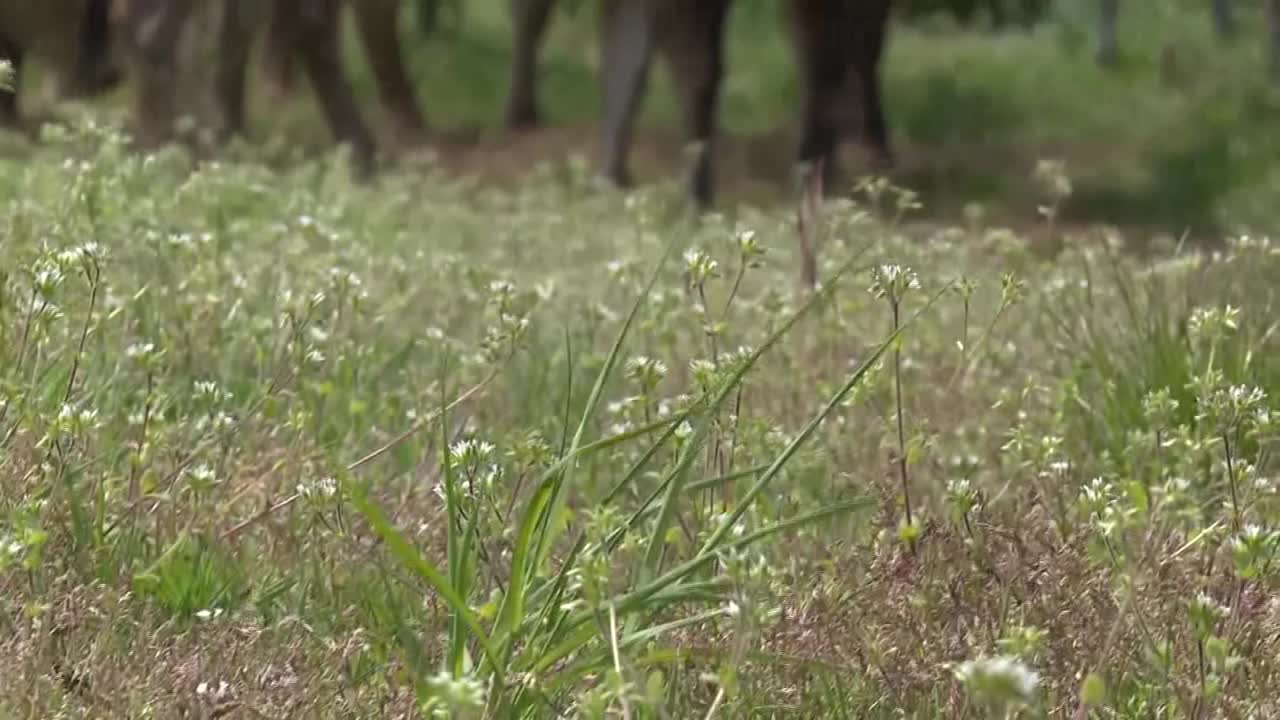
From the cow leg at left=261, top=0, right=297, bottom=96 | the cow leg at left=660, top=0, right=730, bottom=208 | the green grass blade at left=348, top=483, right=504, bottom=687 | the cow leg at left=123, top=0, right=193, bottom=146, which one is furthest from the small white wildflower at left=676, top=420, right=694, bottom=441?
the cow leg at left=261, top=0, right=297, bottom=96

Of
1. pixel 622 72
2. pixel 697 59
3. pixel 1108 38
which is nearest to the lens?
pixel 697 59

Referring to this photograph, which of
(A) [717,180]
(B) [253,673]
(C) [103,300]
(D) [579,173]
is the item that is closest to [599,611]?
(B) [253,673]

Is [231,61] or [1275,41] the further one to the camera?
[1275,41]

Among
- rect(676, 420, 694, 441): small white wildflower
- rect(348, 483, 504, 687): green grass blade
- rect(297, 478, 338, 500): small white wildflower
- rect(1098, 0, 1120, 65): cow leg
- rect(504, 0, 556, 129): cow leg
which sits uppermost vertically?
rect(348, 483, 504, 687): green grass blade

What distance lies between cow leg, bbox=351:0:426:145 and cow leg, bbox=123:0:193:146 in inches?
106

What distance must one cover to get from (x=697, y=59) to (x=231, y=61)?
6.69ft

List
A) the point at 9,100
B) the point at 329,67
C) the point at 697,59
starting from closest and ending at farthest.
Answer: the point at 697,59, the point at 329,67, the point at 9,100

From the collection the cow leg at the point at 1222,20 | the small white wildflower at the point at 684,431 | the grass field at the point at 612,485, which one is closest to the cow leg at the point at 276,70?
the grass field at the point at 612,485

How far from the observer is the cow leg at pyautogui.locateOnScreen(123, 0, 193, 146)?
6.80 metres

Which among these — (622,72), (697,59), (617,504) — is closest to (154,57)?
(622,72)

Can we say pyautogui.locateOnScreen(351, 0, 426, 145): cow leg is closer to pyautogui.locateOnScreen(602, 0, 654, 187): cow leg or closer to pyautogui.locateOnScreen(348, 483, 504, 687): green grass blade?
pyautogui.locateOnScreen(602, 0, 654, 187): cow leg

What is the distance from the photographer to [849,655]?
1726mm

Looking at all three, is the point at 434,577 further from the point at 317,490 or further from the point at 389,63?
the point at 389,63

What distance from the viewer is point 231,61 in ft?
25.0
